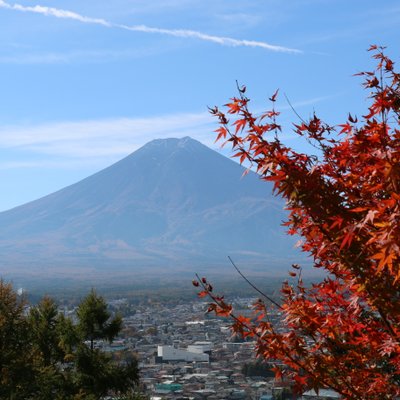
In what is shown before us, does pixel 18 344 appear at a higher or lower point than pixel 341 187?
lower

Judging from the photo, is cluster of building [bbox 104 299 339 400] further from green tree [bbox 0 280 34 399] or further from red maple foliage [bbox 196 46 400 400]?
green tree [bbox 0 280 34 399]

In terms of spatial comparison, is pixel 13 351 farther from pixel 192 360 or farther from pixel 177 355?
pixel 177 355

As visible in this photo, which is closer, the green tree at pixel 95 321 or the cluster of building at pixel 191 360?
the green tree at pixel 95 321

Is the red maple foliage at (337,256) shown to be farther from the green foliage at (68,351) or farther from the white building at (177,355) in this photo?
the white building at (177,355)

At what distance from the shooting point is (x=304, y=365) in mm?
4402

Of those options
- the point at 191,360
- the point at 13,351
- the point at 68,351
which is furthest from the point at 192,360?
the point at 13,351

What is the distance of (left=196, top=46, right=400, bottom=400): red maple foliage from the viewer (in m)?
3.96

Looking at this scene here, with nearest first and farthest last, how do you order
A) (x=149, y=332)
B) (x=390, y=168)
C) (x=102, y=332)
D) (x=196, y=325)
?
1. (x=390, y=168)
2. (x=102, y=332)
3. (x=149, y=332)
4. (x=196, y=325)

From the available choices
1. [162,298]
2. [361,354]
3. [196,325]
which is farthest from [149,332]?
[361,354]

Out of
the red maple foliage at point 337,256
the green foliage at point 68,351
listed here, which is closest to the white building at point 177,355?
the green foliage at point 68,351

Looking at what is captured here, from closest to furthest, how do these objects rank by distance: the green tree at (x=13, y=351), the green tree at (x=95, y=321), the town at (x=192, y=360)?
the green tree at (x=13, y=351)
the green tree at (x=95, y=321)
the town at (x=192, y=360)

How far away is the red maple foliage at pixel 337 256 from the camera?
156 inches

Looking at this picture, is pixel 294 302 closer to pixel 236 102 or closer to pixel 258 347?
pixel 258 347

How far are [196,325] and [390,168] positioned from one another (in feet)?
220
